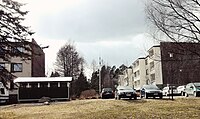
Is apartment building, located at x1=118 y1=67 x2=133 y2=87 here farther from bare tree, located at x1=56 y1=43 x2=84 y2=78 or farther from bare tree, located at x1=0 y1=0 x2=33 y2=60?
bare tree, located at x1=0 y1=0 x2=33 y2=60

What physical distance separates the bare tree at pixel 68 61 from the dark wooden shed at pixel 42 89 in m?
25.6

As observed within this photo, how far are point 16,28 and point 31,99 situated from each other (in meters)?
27.4

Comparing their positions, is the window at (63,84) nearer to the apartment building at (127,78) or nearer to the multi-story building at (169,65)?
the multi-story building at (169,65)

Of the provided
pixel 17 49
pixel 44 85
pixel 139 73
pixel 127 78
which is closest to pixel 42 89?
pixel 44 85

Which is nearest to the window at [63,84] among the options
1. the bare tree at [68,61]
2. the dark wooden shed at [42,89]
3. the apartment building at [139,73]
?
the dark wooden shed at [42,89]

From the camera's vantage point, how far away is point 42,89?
159 feet

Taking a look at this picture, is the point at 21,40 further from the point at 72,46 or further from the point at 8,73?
the point at 72,46

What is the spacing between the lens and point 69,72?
75438 mm

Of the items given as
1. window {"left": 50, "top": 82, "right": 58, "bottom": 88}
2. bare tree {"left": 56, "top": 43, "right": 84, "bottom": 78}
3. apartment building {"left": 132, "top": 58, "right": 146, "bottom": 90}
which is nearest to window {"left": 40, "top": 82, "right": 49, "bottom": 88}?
window {"left": 50, "top": 82, "right": 58, "bottom": 88}

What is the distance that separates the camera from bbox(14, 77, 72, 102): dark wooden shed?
47781mm

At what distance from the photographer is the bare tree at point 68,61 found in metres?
75.8

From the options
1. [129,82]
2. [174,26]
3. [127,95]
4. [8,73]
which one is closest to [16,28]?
[8,73]

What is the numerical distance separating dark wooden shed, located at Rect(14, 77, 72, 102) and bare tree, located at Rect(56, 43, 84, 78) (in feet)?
84.0

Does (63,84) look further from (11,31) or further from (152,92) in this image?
(11,31)
